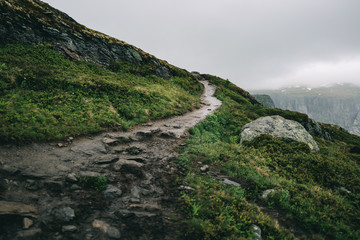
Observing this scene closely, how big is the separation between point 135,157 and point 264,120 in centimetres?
1366

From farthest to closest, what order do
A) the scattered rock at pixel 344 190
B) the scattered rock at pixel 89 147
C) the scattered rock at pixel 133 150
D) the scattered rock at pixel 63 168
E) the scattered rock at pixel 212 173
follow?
the scattered rock at pixel 133 150 < the scattered rock at pixel 89 147 < the scattered rock at pixel 344 190 < the scattered rock at pixel 212 173 < the scattered rock at pixel 63 168

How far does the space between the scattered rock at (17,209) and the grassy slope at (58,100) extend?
458 cm

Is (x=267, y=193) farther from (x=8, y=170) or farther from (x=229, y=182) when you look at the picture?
(x=8, y=170)

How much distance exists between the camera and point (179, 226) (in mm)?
5137

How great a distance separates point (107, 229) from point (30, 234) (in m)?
1.68

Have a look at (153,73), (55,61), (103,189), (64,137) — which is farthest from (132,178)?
(153,73)

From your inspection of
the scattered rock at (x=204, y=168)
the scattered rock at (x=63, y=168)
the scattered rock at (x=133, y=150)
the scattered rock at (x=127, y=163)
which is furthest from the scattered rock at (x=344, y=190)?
the scattered rock at (x=63, y=168)

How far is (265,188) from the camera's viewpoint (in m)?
7.96

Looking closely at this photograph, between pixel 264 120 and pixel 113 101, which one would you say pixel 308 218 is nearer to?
pixel 264 120

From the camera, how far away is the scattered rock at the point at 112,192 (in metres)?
5.99

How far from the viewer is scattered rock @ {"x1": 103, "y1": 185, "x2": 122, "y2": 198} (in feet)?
19.6

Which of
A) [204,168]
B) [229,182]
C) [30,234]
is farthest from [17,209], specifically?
[229,182]

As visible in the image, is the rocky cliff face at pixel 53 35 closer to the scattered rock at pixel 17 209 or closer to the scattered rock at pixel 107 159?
the scattered rock at pixel 107 159

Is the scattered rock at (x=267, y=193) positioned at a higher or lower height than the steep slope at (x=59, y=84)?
lower
